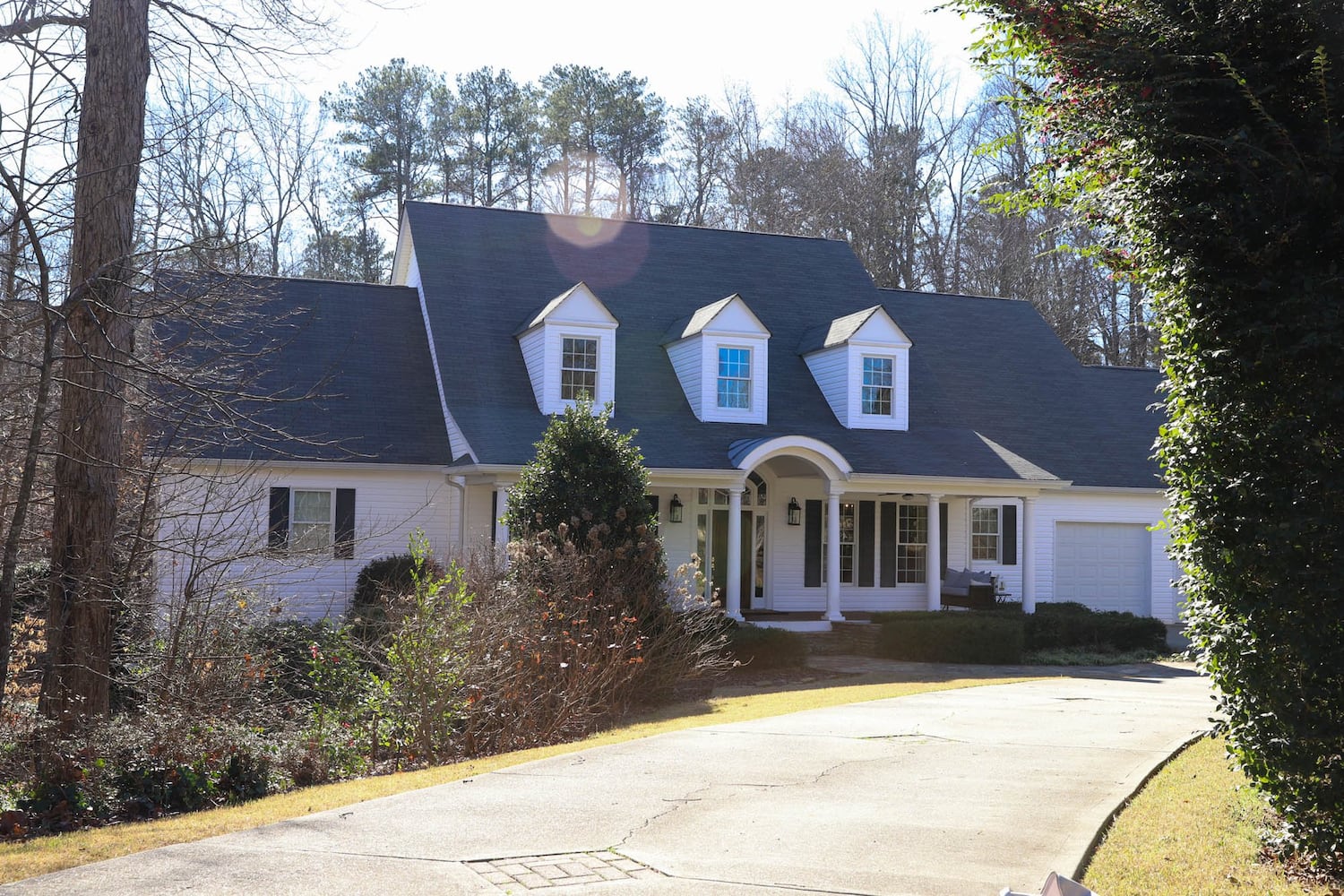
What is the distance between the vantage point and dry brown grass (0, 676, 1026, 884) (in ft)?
23.1

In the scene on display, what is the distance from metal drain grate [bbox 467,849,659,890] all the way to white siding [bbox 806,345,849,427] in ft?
57.7

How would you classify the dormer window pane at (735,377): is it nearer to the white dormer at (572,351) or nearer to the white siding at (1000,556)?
the white dormer at (572,351)

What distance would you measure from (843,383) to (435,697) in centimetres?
1402

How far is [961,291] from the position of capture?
4075 cm

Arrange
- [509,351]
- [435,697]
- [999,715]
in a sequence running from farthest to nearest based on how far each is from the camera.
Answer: [509,351] → [999,715] → [435,697]

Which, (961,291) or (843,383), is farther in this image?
(961,291)

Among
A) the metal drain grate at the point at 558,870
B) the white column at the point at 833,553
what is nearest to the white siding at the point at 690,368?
the white column at the point at 833,553

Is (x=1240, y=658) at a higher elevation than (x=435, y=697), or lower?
higher

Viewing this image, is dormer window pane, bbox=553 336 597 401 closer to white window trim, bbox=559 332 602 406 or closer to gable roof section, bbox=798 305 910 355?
white window trim, bbox=559 332 602 406

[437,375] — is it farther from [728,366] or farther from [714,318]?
[728,366]

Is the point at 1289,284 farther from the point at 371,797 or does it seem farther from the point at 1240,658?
the point at 371,797

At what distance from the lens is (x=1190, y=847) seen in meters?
A: 7.09

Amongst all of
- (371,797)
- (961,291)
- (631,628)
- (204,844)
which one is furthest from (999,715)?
(961,291)

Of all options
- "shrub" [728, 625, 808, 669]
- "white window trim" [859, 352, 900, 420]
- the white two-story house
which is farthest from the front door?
"shrub" [728, 625, 808, 669]
